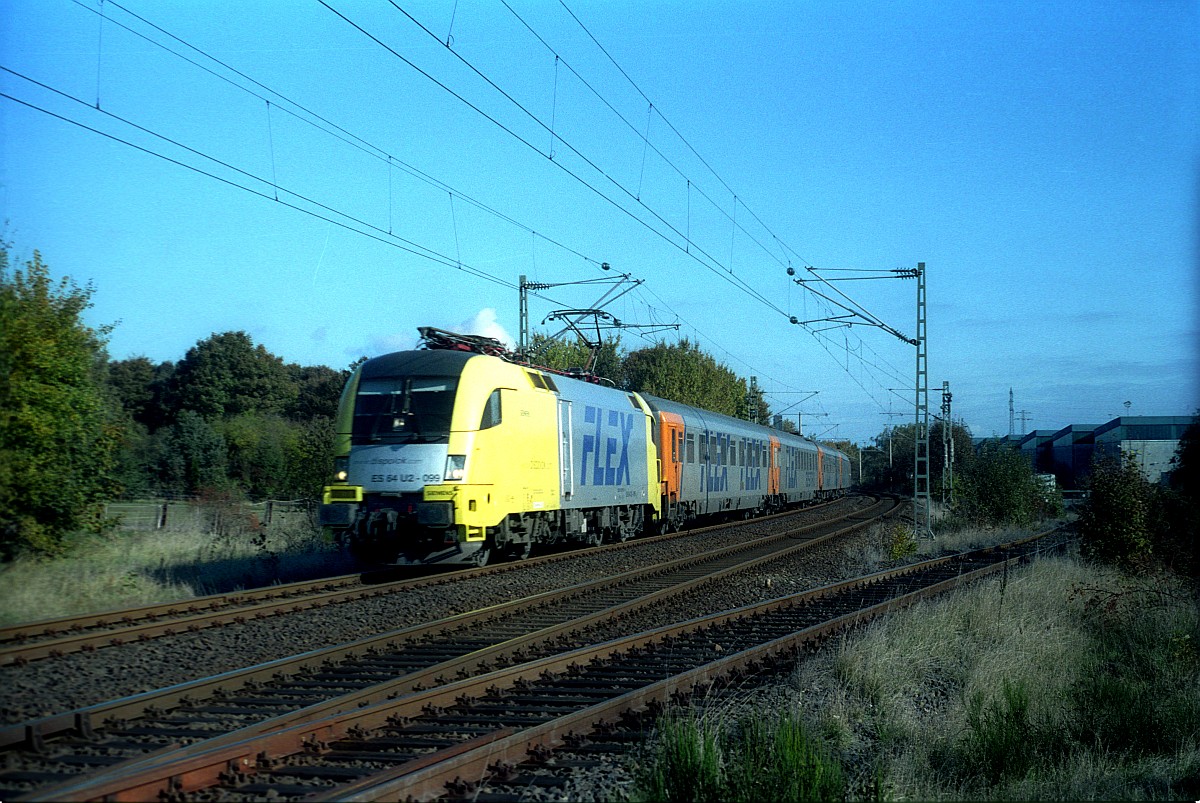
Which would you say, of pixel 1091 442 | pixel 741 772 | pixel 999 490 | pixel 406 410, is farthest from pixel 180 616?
pixel 1091 442

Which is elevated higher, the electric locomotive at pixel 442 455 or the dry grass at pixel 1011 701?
the electric locomotive at pixel 442 455

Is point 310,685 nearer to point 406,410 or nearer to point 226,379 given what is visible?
point 406,410

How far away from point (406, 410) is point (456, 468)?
1.20m

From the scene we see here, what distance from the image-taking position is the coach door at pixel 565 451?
58.9 feet

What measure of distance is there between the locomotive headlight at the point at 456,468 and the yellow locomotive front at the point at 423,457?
0.6 inches

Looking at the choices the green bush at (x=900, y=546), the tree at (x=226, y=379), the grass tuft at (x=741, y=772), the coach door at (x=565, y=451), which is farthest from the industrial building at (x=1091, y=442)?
the tree at (x=226, y=379)

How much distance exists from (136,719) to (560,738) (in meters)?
2.97

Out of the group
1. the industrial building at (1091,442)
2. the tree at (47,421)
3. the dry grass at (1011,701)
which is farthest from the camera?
the industrial building at (1091,442)

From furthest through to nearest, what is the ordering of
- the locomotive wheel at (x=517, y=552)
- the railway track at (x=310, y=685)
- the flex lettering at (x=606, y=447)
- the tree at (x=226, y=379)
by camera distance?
1. the tree at (x=226, y=379)
2. the flex lettering at (x=606, y=447)
3. the locomotive wheel at (x=517, y=552)
4. the railway track at (x=310, y=685)

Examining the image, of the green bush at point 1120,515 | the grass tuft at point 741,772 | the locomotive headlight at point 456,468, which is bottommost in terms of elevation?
the grass tuft at point 741,772

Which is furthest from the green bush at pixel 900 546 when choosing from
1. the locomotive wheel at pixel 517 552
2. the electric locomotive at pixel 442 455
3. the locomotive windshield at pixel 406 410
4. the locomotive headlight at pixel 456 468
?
the locomotive windshield at pixel 406 410

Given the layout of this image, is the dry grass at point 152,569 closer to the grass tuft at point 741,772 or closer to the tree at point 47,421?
the tree at point 47,421

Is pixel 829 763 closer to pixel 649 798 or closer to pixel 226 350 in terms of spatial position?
pixel 649 798

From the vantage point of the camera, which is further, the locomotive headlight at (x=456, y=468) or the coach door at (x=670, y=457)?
the coach door at (x=670, y=457)
